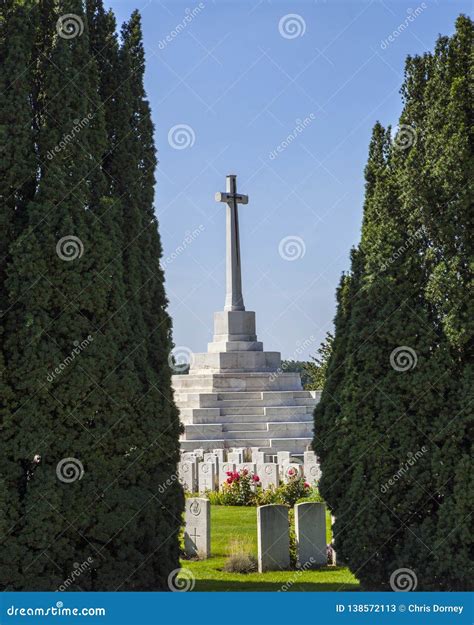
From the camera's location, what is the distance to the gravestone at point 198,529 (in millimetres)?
9891

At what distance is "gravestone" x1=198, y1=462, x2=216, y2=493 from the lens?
16.0m

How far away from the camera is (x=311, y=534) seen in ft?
30.8

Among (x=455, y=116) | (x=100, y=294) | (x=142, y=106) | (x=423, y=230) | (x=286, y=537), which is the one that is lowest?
(x=286, y=537)

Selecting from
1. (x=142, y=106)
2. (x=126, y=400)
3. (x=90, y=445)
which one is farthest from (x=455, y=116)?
(x=90, y=445)

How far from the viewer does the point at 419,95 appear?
792 cm

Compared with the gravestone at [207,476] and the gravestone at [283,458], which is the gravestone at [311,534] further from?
the gravestone at [283,458]

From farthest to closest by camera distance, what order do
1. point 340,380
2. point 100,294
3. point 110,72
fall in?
1. point 110,72
2. point 340,380
3. point 100,294

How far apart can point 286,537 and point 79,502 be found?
3246 millimetres

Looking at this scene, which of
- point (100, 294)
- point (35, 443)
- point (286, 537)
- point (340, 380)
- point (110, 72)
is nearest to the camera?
point (35, 443)

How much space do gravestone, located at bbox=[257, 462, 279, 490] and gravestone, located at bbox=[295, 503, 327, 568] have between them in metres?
5.65

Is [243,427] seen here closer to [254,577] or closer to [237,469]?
[237,469]

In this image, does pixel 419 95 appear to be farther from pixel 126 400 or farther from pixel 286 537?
pixel 286 537

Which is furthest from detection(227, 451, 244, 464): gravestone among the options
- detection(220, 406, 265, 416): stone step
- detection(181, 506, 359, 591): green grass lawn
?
detection(181, 506, 359, 591): green grass lawn

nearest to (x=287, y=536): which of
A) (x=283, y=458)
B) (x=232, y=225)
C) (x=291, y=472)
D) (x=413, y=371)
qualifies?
(x=413, y=371)
